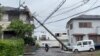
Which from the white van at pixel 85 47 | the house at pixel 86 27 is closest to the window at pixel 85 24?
the house at pixel 86 27

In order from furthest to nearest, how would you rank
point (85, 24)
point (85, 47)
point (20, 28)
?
point (85, 24), point (85, 47), point (20, 28)

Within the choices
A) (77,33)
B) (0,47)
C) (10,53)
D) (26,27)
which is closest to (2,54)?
(0,47)

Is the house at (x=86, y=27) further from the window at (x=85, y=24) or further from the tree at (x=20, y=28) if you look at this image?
the tree at (x=20, y=28)

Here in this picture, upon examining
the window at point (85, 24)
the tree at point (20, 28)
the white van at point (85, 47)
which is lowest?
the white van at point (85, 47)

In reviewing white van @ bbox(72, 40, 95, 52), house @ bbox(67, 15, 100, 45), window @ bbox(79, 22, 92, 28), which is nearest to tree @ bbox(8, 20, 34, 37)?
white van @ bbox(72, 40, 95, 52)

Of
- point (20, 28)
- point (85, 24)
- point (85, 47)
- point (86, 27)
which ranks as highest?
point (85, 24)

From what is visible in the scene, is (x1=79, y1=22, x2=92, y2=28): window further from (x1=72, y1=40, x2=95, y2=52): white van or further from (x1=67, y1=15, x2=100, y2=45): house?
(x1=72, y1=40, x2=95, y2=52): white van

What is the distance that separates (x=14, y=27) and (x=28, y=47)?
17.6 feet

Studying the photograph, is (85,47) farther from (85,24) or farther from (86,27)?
(85,24)

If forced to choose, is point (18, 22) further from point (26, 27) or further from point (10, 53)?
point (10, 53)

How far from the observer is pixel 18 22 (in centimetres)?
4441

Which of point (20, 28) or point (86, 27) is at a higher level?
point (86, 27)

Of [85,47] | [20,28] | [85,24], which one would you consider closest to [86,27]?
[85,24]

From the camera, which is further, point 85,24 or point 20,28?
point 85,24
